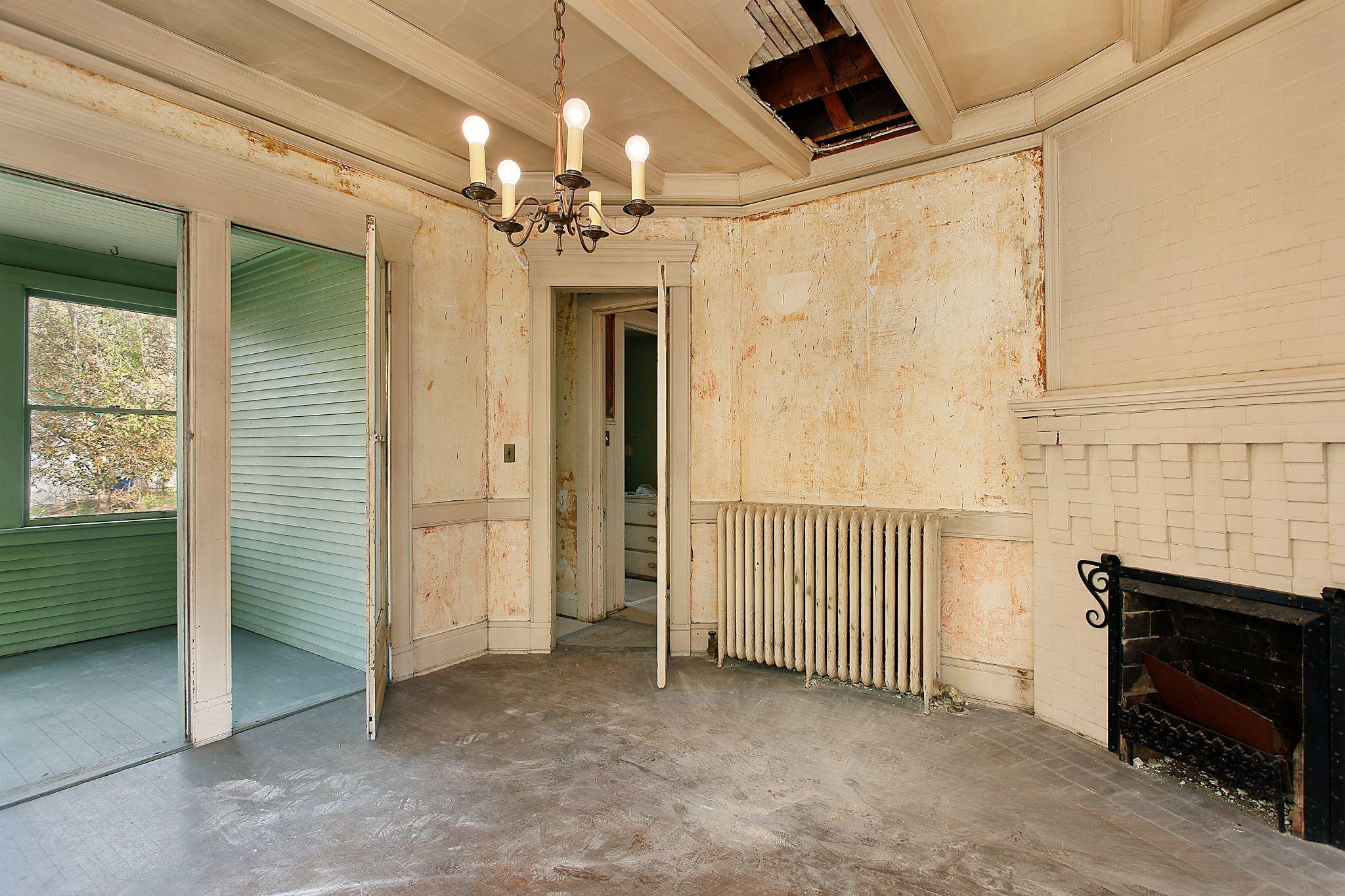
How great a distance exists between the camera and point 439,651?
12.4 ft

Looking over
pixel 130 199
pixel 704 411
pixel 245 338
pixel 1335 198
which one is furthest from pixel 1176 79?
pixel 245 338

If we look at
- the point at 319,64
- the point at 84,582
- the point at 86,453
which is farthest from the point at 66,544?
the point at 319,64

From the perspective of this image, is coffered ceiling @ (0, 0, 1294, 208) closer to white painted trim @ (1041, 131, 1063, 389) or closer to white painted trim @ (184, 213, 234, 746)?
white painted trim @ (1041, 131, 1063, 389)

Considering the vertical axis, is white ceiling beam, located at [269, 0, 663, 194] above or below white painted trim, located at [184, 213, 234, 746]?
above

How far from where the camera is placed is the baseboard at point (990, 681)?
3.13 m

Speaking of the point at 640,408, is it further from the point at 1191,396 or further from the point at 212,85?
the point at 1191,396

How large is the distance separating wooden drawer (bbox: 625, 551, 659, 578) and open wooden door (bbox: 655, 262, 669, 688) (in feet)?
10.0

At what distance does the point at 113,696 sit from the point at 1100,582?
5.09 meters

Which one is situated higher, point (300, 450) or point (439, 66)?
point (439, 66)

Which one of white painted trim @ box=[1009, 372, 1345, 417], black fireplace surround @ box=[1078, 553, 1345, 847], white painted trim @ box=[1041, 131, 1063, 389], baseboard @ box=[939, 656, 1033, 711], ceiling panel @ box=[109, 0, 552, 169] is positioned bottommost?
baseboard @ box=[939, 656, 1033, 711]

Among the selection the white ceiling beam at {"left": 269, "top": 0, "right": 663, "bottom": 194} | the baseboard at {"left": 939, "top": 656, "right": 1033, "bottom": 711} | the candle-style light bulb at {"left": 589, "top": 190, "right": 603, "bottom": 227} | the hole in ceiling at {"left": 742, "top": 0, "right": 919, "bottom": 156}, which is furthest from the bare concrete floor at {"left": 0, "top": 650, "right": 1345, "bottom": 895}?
the hole in ceiling at {"left": 742, "top": 0, "right": 919, "bottom": 156}

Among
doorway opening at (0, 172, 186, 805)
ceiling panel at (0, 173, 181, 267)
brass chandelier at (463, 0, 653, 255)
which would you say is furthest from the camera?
doorway opening at (0, 172, 186, 805)

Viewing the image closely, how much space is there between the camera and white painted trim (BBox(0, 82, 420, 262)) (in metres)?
2.31

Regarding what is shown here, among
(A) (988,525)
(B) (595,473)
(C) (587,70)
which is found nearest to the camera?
(C) (587,70)
